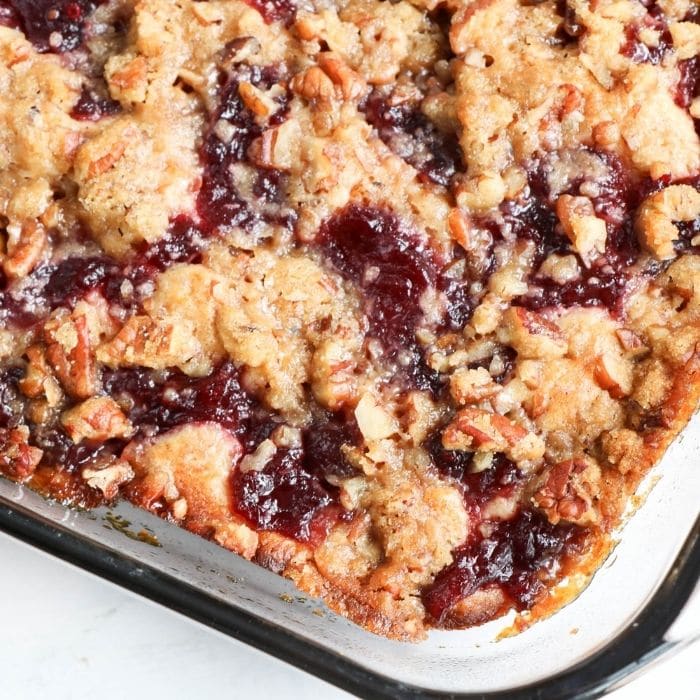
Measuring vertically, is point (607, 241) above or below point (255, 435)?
above

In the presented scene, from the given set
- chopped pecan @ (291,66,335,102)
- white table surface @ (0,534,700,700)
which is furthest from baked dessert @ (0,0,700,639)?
white table surface @ (0,534,700,700)

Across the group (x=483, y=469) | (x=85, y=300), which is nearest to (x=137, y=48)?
(x=85, y=300)

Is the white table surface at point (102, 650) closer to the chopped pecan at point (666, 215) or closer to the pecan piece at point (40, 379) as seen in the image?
the pecan piece at point (40, 379)

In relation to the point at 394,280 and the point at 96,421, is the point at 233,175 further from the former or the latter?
the point at 96,421

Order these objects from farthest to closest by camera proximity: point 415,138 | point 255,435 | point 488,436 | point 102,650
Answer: point 102,650 < point 415,138 < point 255,435 < point 488,436

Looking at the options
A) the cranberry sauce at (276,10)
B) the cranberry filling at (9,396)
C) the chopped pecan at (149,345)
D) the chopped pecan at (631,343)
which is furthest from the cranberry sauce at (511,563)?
the cranberry sauce at (276,10)

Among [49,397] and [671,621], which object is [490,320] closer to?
[671,621]

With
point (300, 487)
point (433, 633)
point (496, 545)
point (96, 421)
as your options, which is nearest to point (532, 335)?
point (496, 545)
